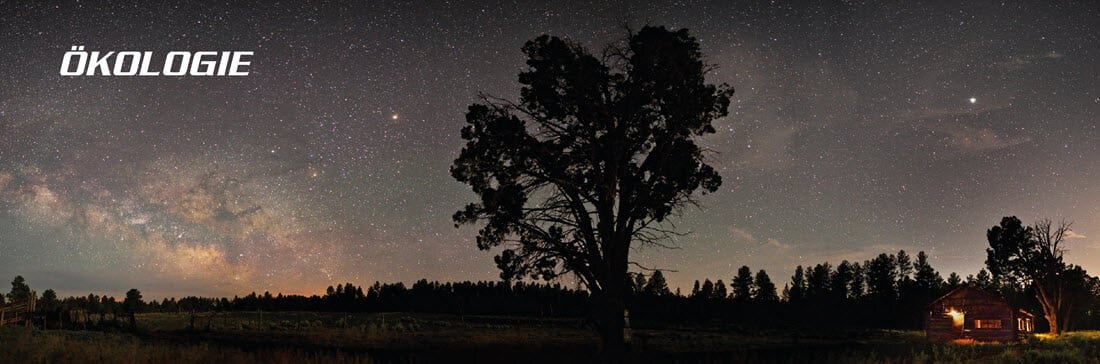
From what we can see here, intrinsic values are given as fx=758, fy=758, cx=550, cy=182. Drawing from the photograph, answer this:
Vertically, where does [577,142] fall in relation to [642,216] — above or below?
above

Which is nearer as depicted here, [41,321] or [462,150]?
[462,150]

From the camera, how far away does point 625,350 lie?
68.2ft

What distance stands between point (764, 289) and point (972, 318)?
7809 centimetres

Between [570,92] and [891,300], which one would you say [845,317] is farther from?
[570,92]

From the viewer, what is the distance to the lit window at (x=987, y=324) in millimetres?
53469

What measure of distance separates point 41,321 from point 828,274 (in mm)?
111170

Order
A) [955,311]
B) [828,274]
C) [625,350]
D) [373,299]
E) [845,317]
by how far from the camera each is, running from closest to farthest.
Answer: [625,350], [955,311], [845,317], [828,274], [373,299]

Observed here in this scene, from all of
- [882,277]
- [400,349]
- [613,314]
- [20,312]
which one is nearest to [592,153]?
[613,314]

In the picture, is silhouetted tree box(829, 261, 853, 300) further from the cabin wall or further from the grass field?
the cabin wall

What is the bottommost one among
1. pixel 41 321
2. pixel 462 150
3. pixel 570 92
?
pixel 41 321

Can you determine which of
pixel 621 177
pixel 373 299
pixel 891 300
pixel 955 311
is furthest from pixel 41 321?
pixel 891 300

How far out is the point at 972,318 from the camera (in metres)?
54.6

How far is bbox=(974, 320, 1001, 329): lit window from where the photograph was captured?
53469 mm

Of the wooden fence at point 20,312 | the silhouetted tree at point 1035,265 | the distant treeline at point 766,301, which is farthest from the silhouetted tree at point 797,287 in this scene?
the wooden fence at point 20,312
